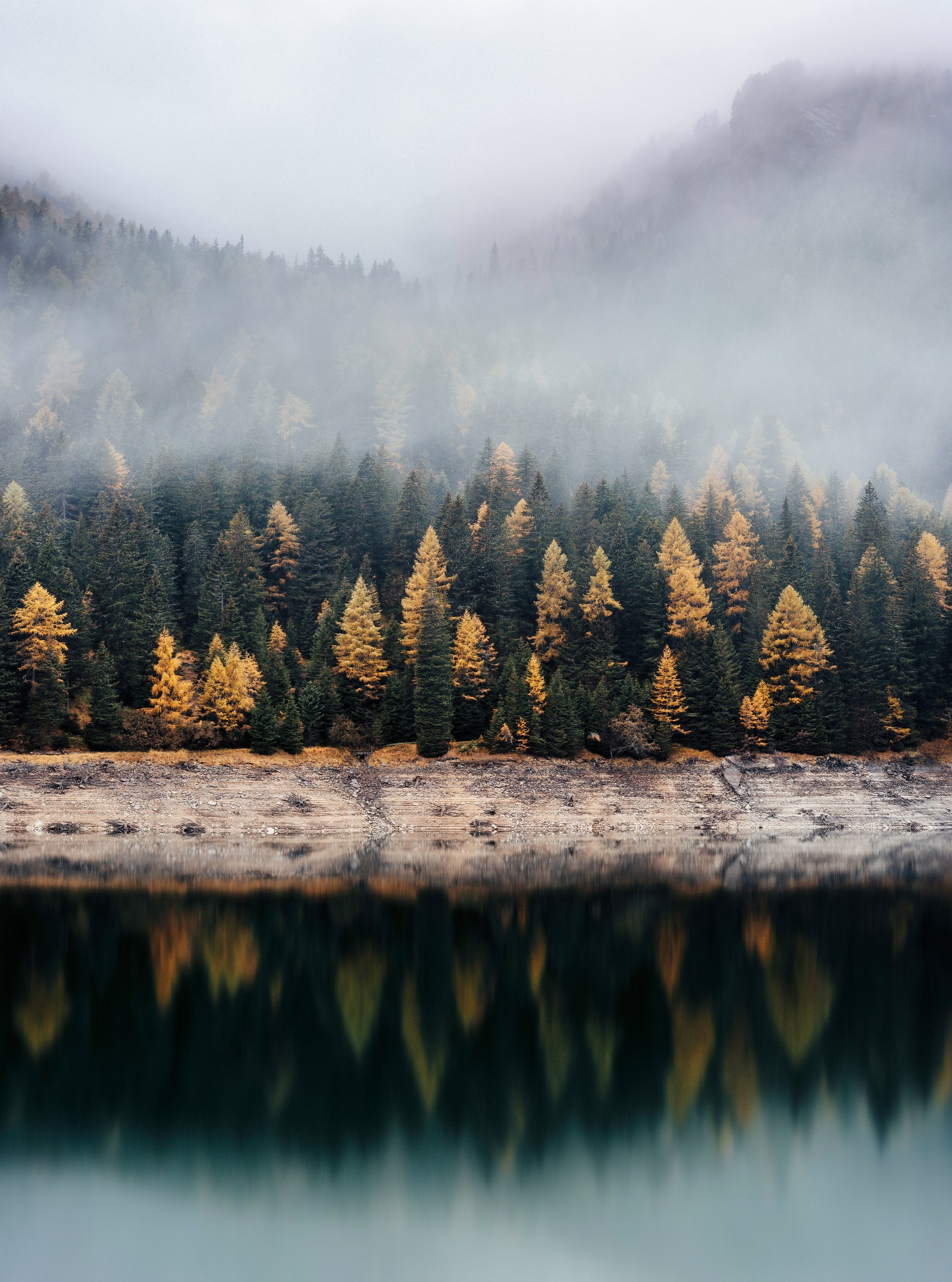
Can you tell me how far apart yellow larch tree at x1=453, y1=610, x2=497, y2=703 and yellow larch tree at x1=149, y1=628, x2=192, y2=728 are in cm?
2117

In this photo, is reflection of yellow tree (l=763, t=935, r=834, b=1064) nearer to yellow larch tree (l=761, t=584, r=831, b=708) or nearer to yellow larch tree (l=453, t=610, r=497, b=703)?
yellow larch tree (l=453, t=610, r=497, b=703)

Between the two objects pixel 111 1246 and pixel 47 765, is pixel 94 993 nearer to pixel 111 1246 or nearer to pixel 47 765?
pixel 111 1246

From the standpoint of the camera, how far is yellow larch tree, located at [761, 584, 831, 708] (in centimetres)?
7825

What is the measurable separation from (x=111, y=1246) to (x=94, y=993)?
13.5 meters

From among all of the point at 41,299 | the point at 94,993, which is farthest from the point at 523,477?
the point at 41,299

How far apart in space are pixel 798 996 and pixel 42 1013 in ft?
72.2

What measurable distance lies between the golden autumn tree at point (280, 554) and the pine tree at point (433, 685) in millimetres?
25543

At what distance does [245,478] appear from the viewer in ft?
373

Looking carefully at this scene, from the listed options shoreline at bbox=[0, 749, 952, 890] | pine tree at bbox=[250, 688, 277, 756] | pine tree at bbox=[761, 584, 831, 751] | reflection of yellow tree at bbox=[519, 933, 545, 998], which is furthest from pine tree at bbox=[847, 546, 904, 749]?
reflection of yellow tree at bbox=[519, 933, 545, 998]

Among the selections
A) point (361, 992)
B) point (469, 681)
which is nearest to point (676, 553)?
point (469, 681)

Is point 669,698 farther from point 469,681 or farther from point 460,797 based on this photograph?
point 460,797

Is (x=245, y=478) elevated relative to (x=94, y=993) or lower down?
elevated

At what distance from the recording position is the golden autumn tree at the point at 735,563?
9012 centimetres

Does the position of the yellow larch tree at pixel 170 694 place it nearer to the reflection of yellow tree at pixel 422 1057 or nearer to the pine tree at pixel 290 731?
the pine tree at pixel 290 731
